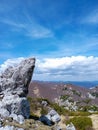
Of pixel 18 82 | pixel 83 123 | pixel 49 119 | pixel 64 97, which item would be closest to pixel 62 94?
pixel 64 97

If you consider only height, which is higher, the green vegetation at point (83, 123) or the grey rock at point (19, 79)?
the grey rock at point (19, 79)

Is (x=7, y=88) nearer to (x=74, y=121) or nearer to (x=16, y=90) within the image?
(x=16, y=90)

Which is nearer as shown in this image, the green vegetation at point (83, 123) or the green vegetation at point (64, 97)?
the green vegetation at point (83, 123)

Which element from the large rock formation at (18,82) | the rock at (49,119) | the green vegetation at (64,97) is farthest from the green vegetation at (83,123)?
the green vegetation at (64,97)

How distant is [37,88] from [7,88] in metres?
121

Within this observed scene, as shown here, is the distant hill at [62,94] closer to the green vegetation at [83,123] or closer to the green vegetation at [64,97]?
the green vegetation at [64,97]

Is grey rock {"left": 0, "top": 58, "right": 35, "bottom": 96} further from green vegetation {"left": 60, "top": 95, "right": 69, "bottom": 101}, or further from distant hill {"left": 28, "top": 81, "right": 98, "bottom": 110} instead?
green vegetation {"left": 60, "top": 95, "right": 69, "bottom": 101}

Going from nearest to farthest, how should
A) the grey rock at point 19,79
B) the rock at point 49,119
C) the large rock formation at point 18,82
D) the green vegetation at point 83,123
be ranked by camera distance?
the large rock formation at point 18,82 → the rock at point 49,119 → the grey rock at point 19,79 → the green vegetation at point 83,123

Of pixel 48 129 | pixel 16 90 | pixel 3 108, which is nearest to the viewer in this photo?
pixel 48 129

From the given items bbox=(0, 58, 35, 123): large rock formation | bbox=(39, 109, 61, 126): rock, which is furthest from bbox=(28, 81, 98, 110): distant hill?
bbox=(0, 58, 35, 123): large rock formation

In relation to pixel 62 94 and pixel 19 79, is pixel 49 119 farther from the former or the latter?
pixel 62 94

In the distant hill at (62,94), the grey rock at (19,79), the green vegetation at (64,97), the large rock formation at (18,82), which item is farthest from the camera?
the green vegetation at (64,97)

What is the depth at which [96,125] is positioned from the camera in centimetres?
3803

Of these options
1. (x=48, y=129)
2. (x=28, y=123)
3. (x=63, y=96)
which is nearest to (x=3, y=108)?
(x=28, y=123)
